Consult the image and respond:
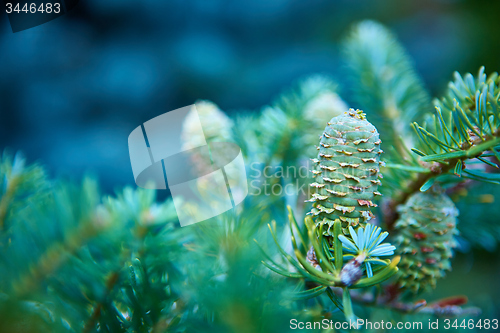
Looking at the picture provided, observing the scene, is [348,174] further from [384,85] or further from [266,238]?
[384,85]

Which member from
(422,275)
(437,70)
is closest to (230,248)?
(422,275)

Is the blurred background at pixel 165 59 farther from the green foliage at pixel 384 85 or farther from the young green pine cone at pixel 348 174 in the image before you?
the young green pine cone at pixel 348 174

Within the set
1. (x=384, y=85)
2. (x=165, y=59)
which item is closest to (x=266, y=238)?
(x=384, y=85)

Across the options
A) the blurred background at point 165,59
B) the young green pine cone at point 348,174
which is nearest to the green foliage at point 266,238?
the young green pine cone at point 348,174

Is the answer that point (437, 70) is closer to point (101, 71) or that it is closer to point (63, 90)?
point (101, 71)

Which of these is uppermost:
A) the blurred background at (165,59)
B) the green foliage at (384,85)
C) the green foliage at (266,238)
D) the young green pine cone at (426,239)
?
the blurred background at (165,59)

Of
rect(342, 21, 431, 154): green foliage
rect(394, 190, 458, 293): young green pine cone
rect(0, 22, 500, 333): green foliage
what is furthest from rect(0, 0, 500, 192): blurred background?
rect(394, 190, 458, 293): young green pine cone

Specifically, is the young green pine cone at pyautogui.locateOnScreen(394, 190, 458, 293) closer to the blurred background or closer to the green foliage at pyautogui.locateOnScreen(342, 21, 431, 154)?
the green foliage at pyautogui.locateOnScreen(342, 21, 431, 154)
